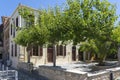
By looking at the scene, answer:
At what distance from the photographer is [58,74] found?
12.4 metres

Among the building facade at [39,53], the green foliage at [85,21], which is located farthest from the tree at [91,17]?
the building facade at [39,53]

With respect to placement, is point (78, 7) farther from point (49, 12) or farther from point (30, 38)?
point (30, 38)

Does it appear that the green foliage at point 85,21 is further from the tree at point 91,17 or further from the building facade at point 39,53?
the building facade at point 39,53

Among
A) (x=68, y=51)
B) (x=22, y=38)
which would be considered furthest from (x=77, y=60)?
(x=22, y=38)

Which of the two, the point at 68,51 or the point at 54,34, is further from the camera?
the point at 68,51

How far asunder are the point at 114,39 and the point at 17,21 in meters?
14.7

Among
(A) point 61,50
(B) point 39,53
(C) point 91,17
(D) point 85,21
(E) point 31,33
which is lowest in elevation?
(B) point 39,53

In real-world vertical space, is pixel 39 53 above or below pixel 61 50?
below

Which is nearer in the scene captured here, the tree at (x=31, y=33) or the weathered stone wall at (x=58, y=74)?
the weathered stone wall at (x=58, y=74)

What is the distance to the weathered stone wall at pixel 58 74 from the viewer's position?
978cm

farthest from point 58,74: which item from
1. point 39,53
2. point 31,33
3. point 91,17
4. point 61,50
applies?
point 61,50

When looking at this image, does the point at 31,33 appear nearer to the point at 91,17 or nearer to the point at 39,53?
the point at 91,17

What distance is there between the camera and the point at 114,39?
13.2 meters

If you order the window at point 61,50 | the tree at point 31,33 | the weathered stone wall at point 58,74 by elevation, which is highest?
the tree at point 31,33
